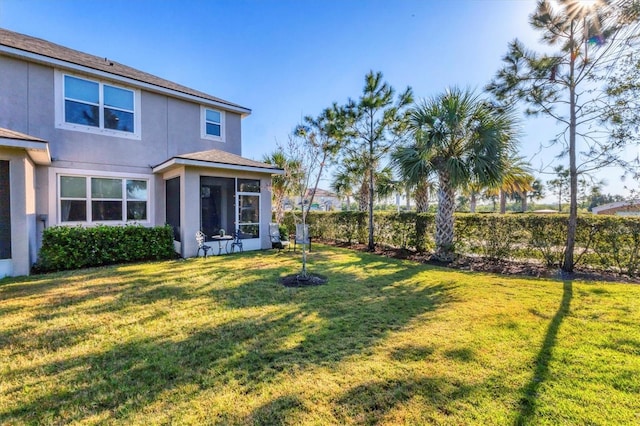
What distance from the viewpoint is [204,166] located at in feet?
34.4

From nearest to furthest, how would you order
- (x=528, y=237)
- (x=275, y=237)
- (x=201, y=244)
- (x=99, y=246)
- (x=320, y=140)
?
(x=99, y=246) < (x=528, y=237) < (x=201, y=244) < (x=275, y=237) < (x=320, y=140)

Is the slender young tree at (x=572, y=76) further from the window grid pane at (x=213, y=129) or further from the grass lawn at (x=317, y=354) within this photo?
the window grid pane at (x=213, y=129)

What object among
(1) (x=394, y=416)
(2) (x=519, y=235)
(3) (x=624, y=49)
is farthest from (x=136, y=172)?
(3) (x=624, y=49)

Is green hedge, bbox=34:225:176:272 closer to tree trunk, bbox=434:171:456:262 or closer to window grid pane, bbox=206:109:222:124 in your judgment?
window grid pane, bbox=206:109:222:124

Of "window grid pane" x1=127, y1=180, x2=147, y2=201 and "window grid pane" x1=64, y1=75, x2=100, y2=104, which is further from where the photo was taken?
"window grid pane" x1=127, y1=180, x2=147, y2=201

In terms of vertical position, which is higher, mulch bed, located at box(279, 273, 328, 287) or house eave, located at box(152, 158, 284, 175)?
house eave, located at box(152, 158, 284, 175)

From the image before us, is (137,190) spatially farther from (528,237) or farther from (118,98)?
(528,237)

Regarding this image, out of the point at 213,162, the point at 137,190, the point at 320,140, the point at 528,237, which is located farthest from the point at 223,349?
the point at 320,140

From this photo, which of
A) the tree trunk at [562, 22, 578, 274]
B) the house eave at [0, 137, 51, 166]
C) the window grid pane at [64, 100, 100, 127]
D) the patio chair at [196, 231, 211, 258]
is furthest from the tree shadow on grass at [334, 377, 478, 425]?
the window grid pane at [64, 100, 100, 127]

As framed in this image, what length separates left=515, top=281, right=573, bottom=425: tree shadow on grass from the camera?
2.64 metres

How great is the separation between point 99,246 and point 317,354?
8.87 meters

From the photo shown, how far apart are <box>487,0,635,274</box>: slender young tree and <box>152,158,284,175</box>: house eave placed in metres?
9.07

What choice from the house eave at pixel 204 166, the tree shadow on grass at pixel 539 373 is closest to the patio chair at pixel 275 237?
the house eave at pixel 204 166

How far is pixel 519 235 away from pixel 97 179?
1540cm
